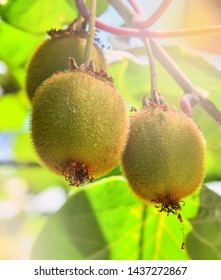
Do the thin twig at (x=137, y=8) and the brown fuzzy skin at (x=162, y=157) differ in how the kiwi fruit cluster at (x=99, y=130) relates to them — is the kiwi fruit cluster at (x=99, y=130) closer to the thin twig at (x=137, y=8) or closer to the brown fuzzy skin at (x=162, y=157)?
the brown fuzzy skin at (x=162, y=157)

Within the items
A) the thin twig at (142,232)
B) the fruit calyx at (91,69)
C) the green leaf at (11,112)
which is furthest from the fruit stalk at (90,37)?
the thin twig at (142,232)

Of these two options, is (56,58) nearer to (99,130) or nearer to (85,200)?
(99,130)

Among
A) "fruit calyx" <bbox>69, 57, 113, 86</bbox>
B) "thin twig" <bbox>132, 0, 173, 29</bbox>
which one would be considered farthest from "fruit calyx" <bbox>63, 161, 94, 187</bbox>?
"thin twig" <bbox>132, 0, 173, 29</bbox>

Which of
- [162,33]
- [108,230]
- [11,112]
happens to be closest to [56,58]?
[162,33]
